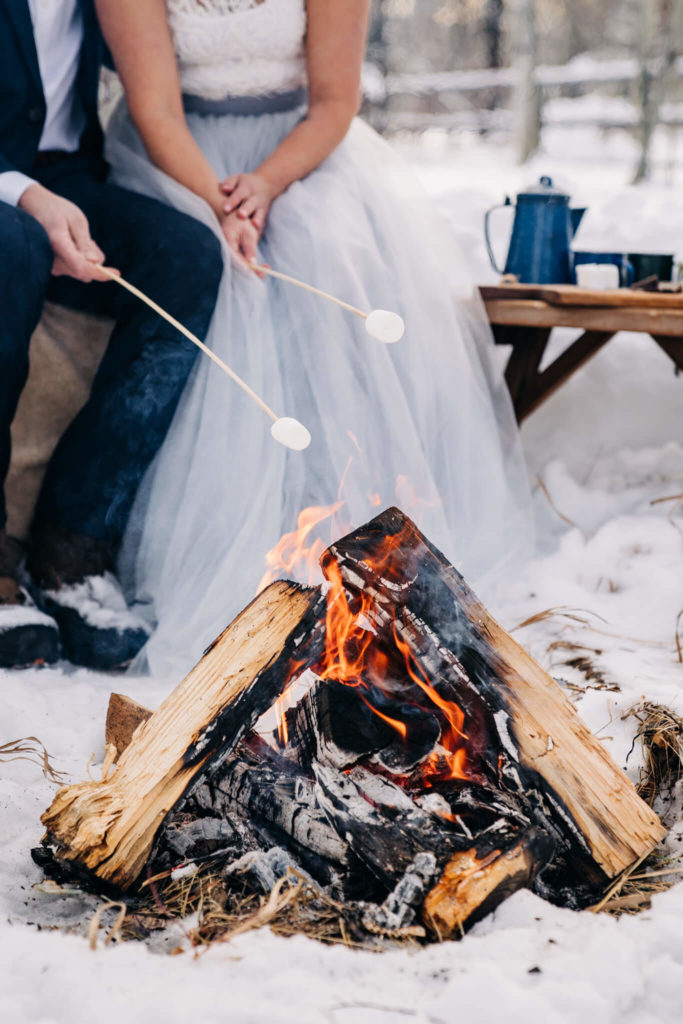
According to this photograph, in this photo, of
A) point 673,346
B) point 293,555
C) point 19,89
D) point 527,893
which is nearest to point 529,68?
point 673,346

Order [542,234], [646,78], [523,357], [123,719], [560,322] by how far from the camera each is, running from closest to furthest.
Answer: [123,719] → [560,322] → [542,234] → [523,357] → [646,78]

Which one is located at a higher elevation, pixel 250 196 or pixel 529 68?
pixel 529 68

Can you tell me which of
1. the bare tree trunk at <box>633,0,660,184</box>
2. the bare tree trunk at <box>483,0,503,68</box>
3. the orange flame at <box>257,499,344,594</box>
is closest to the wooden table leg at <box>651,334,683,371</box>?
the orange flame at <box>257,499,344,594</box>

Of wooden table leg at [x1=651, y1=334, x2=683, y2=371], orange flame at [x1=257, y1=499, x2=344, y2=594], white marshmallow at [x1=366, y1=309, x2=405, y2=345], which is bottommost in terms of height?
orange flame at [x1=257, y1=499, x2=344, y2=594]

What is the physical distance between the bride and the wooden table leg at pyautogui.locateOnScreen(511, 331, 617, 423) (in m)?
0.31

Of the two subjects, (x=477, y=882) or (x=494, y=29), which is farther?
(x=494, y=29)

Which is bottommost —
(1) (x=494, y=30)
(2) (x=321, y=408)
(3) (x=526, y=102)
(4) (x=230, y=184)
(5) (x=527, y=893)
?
(5) (x=527, y=893)

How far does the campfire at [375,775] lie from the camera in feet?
3.05

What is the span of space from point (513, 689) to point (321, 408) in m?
0.86

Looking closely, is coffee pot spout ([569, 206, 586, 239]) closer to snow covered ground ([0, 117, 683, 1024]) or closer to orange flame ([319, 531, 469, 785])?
snow covered ground ([0, 117, 683, 1024])

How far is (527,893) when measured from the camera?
0.92 m

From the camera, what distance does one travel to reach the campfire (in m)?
0.93

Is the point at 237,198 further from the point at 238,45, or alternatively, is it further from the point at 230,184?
the point at 238,45

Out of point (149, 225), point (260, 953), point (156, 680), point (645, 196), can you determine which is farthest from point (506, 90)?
point (260, 953)
